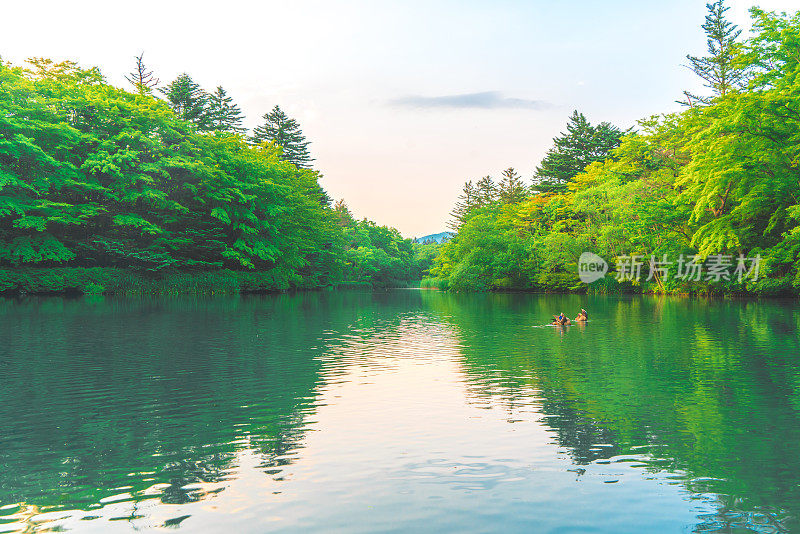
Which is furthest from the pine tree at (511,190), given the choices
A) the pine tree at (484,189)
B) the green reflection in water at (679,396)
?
the green reflection in water at (679,396)

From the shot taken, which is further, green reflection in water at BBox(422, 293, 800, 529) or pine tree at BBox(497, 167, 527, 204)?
pine tree at BBox(497, 167, 527, 204)

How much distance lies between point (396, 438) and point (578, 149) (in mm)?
75796

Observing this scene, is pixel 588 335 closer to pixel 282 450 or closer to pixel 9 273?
pixel 282 450

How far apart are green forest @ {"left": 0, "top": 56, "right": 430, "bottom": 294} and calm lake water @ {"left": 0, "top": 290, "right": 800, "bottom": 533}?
26140mm

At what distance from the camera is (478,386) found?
1046cm

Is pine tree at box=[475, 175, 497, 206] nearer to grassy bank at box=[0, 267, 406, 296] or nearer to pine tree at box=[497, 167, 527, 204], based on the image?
pine tree at box=[497, 167, 527, 204]

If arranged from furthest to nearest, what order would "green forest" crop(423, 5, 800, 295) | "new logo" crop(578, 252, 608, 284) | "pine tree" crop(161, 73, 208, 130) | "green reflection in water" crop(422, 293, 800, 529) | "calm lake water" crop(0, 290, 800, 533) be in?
"pine tree" crop(161, 73, 208, 130)
"new logo" crop(578, 252, 608, 284)
"green forest" crop(423, 5, 800, 295)
"green reflection in water" crop(422, 293, 800, 529)
"calm lake water" crop(0, 290, 800, 533)

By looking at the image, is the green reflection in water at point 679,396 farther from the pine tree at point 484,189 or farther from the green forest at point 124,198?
the pine tree at point 484,189

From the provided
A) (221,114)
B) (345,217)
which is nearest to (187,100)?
(221,114)

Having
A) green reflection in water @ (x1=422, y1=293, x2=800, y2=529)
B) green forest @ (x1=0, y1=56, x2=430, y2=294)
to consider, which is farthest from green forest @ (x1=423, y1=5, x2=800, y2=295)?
green forest @ (x1=0, y1=56, x2=430, y2=294)

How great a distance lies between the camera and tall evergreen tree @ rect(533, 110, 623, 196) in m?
75.7

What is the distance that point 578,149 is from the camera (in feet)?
252

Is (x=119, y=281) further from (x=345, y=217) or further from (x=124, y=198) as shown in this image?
(x=345, y=217)

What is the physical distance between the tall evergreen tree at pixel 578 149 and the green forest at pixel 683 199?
0.46 ft
